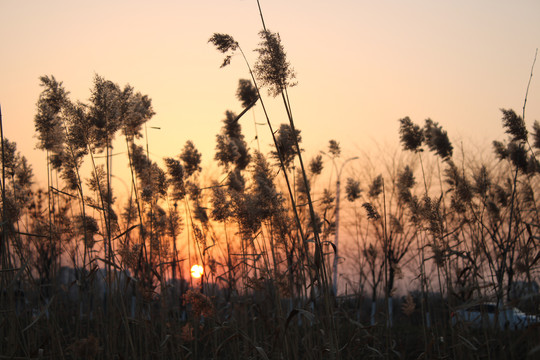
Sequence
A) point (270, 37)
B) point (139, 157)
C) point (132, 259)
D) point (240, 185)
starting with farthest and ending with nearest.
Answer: point (139, 157) < point (240, 185) < point (132, 259) < point (270, 37)

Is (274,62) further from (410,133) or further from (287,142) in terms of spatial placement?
(410,133)

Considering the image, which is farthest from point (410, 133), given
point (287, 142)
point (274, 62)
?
point (274, 62)

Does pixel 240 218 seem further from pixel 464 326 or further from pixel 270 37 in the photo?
pixel 464 326

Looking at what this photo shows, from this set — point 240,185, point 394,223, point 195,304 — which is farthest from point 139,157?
point 394,223

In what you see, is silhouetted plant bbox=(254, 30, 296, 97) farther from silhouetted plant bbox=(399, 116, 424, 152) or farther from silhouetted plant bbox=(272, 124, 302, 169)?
silhouetted plant bbox=(399, 116, 424, 152)

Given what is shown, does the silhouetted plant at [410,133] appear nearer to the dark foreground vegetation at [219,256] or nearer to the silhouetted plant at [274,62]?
the dark foreground vegetation at [219,256]

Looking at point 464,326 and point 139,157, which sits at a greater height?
point 139,157

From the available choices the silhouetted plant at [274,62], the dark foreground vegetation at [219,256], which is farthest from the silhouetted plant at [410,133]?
the silhouetted plant at [274,62]

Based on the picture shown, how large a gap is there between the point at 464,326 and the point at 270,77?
83.2 inches

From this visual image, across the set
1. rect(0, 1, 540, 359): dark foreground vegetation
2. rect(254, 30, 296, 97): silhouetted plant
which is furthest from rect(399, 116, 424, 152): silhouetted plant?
rect(254, 30, 296, 97): silhouetted plant

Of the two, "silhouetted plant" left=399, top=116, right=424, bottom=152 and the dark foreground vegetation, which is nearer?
the dark foreground vegetation

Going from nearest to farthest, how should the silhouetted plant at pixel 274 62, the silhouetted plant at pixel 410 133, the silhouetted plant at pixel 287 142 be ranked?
the silhouetted plant at pixel 274 62 < the silhouetted plant at pixel 287 142 < the silhouetted plant at pixel 410 133

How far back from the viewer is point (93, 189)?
3.77 metres

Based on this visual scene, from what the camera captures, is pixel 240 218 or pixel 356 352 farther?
pixel 356 352
